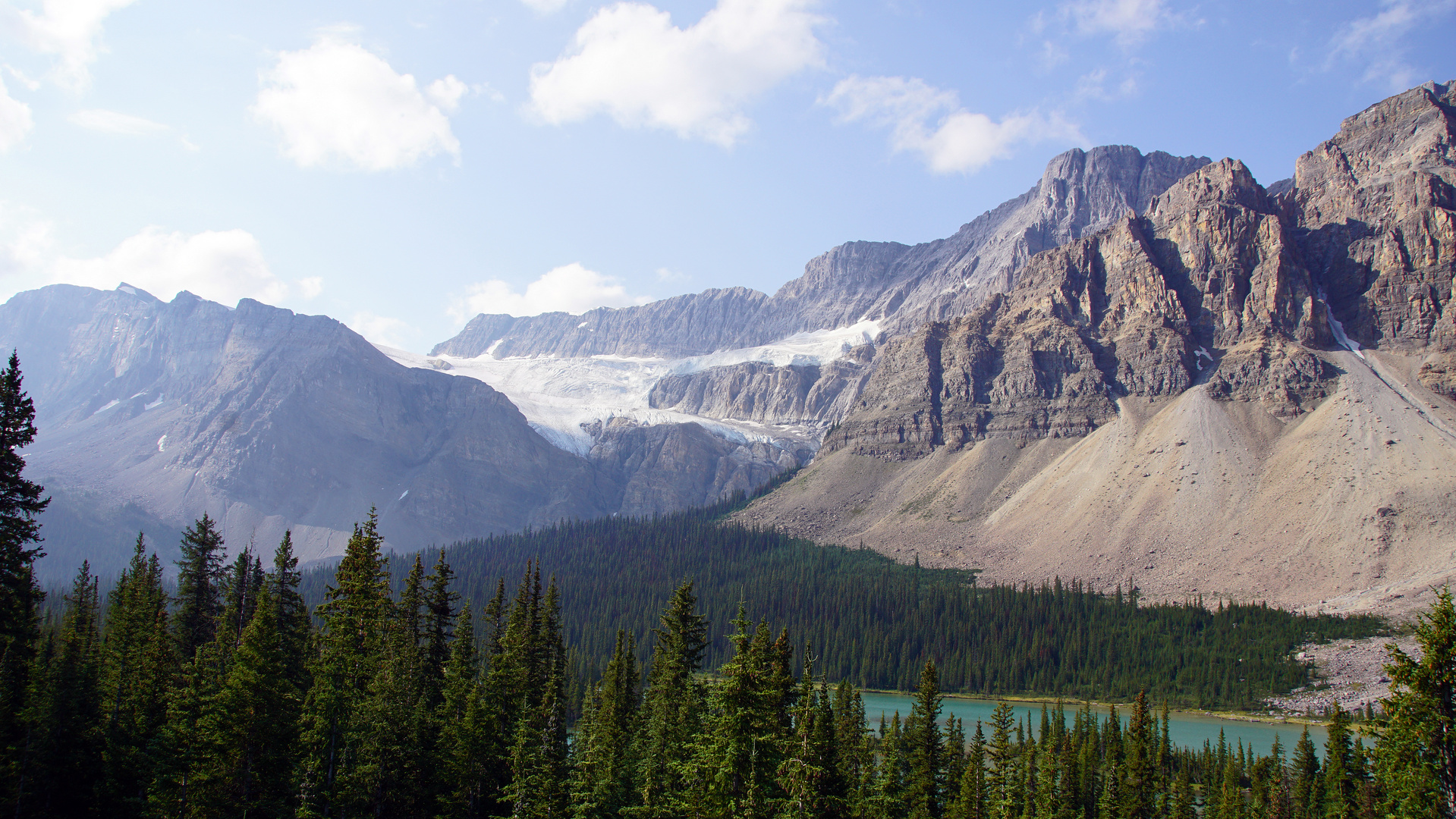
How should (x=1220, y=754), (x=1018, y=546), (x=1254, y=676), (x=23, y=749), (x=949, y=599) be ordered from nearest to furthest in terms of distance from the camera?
(x=23, y=749), (x=1220, y=754), (x=1254, y=676), (x=949, y=599), (x=1018, y=546)

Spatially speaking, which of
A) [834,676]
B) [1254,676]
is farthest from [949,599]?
[1254,676]

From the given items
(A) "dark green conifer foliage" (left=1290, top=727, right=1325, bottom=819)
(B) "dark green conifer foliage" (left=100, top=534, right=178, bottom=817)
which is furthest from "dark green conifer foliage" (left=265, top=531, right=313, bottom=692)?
(A) "dark green conifer foliage" (left=1290, top=727, right=1325, bottom=819)

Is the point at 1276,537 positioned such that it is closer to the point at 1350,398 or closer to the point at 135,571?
the point at 1350,398

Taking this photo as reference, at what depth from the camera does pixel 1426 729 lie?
2366 cm

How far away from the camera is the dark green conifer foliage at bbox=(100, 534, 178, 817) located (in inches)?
1538

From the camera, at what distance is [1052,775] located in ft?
148

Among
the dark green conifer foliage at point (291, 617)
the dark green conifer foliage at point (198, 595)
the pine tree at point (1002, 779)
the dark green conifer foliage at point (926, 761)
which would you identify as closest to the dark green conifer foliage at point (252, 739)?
the dark green conifer foliage at point (291, 617)

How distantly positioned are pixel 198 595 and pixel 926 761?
1606 inches

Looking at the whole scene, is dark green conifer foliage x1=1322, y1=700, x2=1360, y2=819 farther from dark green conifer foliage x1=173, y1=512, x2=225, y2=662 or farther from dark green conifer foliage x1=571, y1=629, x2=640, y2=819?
dark green conifer foliage x1=173, y1=512, x2=225, y2=662

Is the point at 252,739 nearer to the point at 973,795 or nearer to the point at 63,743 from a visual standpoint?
the point at 63,743

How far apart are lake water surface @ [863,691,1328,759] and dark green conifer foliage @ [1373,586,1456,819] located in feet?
232

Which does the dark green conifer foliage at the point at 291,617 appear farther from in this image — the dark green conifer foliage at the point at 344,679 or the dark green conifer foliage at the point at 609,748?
the dark green conifer foliage at the point at 609,748

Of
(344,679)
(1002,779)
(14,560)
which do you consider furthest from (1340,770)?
(14,560)

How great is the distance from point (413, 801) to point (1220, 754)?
6961cm
